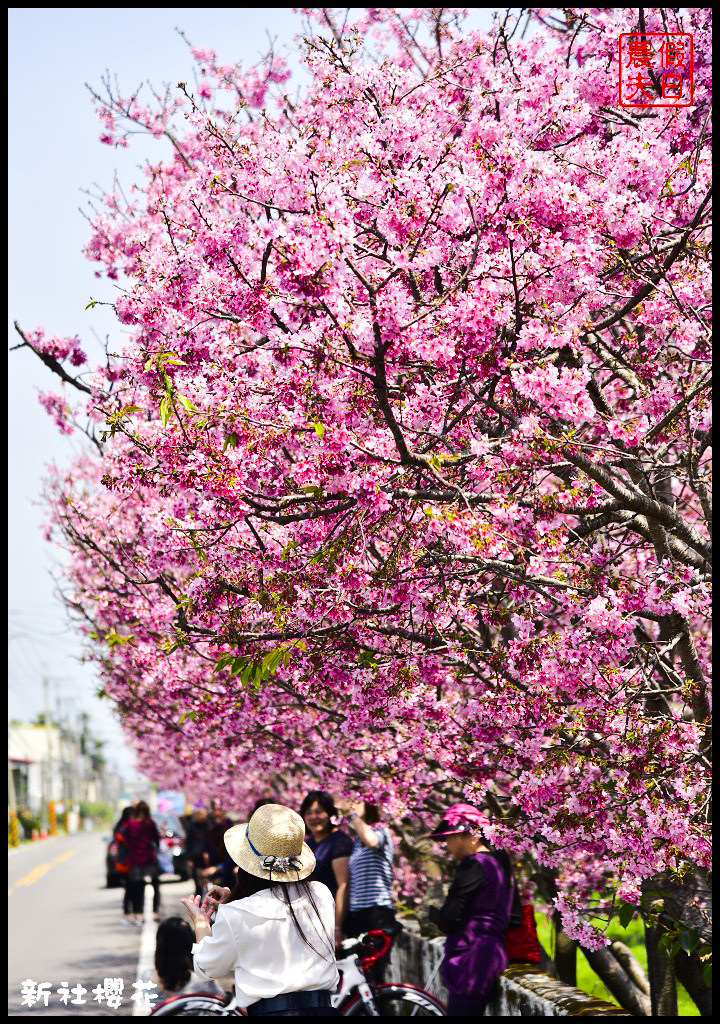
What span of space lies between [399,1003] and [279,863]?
3.15 metres

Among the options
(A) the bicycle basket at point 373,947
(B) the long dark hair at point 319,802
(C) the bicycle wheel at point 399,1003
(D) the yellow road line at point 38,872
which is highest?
(B) the long dark hair at point 319,802

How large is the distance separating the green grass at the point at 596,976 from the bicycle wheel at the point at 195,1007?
3.60m

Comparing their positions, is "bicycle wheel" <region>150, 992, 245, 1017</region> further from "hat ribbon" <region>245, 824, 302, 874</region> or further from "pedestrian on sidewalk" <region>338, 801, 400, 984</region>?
"pedestrian on sidewalk" <region>338, 801, 400, 984</region>

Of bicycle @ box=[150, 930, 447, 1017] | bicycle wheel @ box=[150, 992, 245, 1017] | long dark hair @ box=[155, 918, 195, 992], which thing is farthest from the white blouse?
bicycle @ box=[150, 930, 447, 1017]

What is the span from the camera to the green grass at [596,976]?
1027 centimetres

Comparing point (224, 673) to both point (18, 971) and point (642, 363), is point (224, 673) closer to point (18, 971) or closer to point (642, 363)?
point (642, 363)

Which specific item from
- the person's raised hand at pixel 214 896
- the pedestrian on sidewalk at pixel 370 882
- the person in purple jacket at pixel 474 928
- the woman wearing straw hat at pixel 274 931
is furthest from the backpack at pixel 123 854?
the woman wearing straw hat at pixel 274 931

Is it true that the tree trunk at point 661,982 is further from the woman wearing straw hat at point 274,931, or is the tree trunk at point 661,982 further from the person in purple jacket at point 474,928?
the woman wearing straw hat at point 274,931

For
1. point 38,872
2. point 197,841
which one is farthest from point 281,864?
point 38,872

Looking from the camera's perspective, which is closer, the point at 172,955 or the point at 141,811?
the point at 172,955

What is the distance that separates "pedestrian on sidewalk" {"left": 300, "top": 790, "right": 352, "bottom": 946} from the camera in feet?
27.5

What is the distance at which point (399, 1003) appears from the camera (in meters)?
7.38

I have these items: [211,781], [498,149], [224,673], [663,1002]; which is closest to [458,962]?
[663,1002]

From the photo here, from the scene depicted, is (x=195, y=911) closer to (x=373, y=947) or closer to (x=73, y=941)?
(x=373, y=947)
